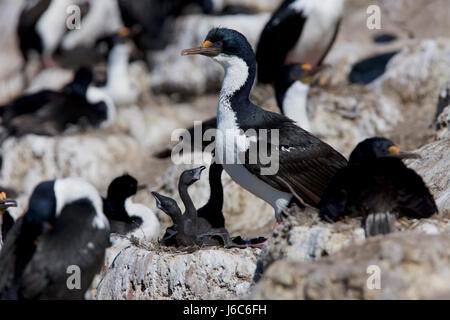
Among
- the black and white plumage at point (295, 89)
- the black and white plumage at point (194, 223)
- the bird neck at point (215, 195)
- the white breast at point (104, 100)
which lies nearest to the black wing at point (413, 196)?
the black and white plumage at point (194, 223)

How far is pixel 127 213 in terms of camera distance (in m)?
9.98

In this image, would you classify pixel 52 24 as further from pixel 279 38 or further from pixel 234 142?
pixel 234 142

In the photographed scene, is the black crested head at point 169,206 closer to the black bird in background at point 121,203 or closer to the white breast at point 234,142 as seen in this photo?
the white breast at point 234,142

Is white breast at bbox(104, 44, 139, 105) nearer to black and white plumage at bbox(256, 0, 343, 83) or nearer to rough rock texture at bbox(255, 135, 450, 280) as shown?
black and white plumage at bbox(256, 0, 343, 83)

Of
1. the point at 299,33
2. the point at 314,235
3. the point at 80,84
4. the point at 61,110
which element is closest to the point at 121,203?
the point at 314,235

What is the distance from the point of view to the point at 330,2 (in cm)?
1270

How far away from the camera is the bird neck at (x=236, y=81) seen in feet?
26.8

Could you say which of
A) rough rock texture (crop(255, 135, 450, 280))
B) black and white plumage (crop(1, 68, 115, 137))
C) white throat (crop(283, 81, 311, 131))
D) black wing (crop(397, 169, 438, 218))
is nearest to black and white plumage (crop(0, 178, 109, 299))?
rough rock texture (crop(255, 135, 450, 280))

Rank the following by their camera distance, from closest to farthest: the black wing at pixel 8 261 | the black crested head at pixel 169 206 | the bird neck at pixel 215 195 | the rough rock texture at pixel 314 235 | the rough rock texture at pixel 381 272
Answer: the rough rock texture at pixel 381 272 < the rough rock texture at pixel 314 235 < the black wing at pixel 8 261 < the black crested head at pixel 169 206 < the bird neck at pixel 215 195

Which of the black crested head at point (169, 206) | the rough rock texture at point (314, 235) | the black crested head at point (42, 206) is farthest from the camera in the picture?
the black crested head at point (169, 206)

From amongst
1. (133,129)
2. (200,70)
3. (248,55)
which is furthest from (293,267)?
(200,70)

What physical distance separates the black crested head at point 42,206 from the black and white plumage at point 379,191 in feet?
6.88
